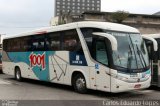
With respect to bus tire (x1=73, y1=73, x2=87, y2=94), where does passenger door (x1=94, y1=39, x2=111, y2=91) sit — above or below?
above

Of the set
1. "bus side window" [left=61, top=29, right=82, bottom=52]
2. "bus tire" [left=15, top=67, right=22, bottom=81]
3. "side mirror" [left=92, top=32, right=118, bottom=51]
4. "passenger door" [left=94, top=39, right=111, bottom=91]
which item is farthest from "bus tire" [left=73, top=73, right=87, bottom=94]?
"bus tire" [left=15, top=67, right=22, bottom=81]

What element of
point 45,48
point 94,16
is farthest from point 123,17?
point 45,48

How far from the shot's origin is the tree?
42375 mm

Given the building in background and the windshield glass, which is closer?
the windshield glass

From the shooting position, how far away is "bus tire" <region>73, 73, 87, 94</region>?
15.8 meters

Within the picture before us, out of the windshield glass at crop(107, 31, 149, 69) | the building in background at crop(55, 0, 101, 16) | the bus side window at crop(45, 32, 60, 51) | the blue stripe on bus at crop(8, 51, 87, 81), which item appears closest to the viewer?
the windshield glass at crop(107, 31, 149, 69)

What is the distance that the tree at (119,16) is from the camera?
42.4 meters

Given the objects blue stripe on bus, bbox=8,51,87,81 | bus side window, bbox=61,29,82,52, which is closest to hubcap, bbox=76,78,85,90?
blue stripe on bus, bbox=8,51,87,81

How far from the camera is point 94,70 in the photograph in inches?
594

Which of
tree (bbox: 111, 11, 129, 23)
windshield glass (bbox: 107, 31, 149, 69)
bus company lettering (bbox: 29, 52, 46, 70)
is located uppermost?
tree (bbox: 111, 11, 129, 23)

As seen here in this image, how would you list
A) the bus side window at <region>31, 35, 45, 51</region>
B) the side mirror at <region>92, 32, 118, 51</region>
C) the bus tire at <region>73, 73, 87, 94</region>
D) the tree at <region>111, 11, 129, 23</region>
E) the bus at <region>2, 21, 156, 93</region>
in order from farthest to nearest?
the tree at <region>111, 11, 129, 23</region> → the bus side window at <region>31, 35, 45, 51</region> → the bus tire at <region>73, 73, 87, 94</region> → the bus at <region>2, 21, 156, 93</region> → the side mirror at <region>92, 32, 118, 51</region>

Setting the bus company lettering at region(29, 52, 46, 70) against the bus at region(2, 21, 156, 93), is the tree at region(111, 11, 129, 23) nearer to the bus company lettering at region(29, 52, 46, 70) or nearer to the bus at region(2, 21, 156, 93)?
the bus company lettering at region(29, 52, 46, 70)

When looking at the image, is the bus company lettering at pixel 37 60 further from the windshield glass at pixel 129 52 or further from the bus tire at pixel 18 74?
the windshield glass at pixel 129 52

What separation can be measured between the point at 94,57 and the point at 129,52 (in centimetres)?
143
